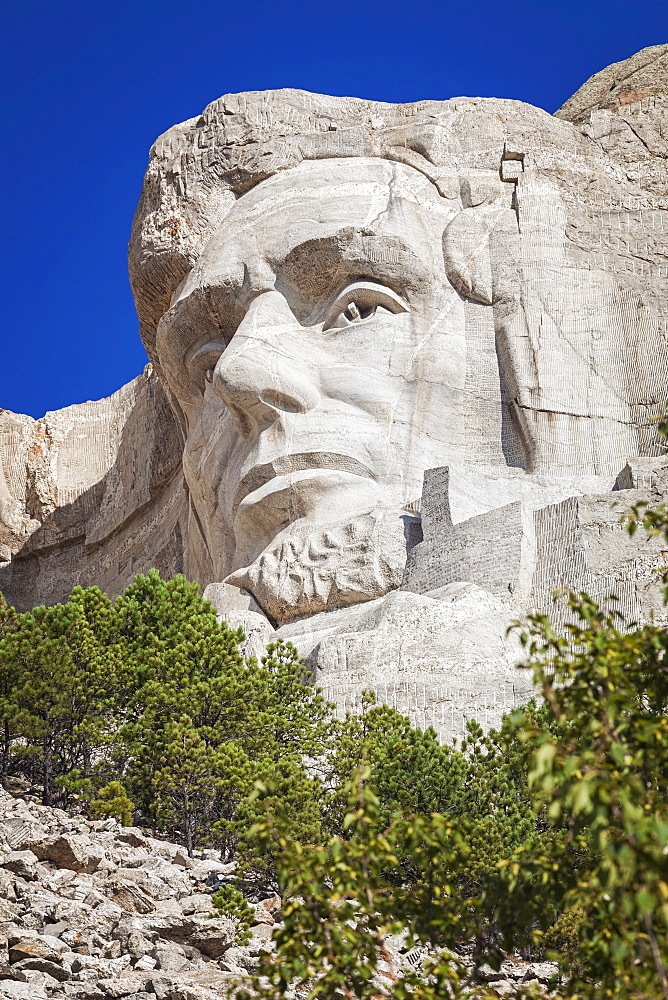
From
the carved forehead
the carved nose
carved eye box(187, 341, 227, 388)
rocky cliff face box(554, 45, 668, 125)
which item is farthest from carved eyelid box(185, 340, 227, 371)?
rocky cliff face box(554, 45, 668, 125)

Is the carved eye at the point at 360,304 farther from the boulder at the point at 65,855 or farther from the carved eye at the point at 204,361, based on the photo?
the boulder at the point at 65,855

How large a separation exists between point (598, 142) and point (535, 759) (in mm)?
17717

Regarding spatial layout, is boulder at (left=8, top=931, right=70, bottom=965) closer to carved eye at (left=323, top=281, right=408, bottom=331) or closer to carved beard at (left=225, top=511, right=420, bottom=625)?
carved beard at (left=225, top=511, right=420, bottom=625)

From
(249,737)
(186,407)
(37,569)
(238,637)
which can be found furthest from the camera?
(37,569)

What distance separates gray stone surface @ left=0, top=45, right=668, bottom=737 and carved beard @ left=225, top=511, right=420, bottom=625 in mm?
27

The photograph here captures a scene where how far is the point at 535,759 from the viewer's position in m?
4.25

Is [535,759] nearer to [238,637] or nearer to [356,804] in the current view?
[356,804]

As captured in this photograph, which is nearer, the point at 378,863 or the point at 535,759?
the point at 535,759

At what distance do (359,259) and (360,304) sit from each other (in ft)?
1.97

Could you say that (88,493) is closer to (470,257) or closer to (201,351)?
(201,351)

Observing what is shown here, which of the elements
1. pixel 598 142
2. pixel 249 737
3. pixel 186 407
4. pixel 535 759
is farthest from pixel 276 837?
pixel 598 142

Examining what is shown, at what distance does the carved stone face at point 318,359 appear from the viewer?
672 inches

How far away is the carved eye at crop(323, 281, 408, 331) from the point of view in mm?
18438

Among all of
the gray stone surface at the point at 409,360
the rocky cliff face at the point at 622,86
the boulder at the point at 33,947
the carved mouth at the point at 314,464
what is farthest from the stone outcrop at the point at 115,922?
the rocky cliff face at the point at 622,86
